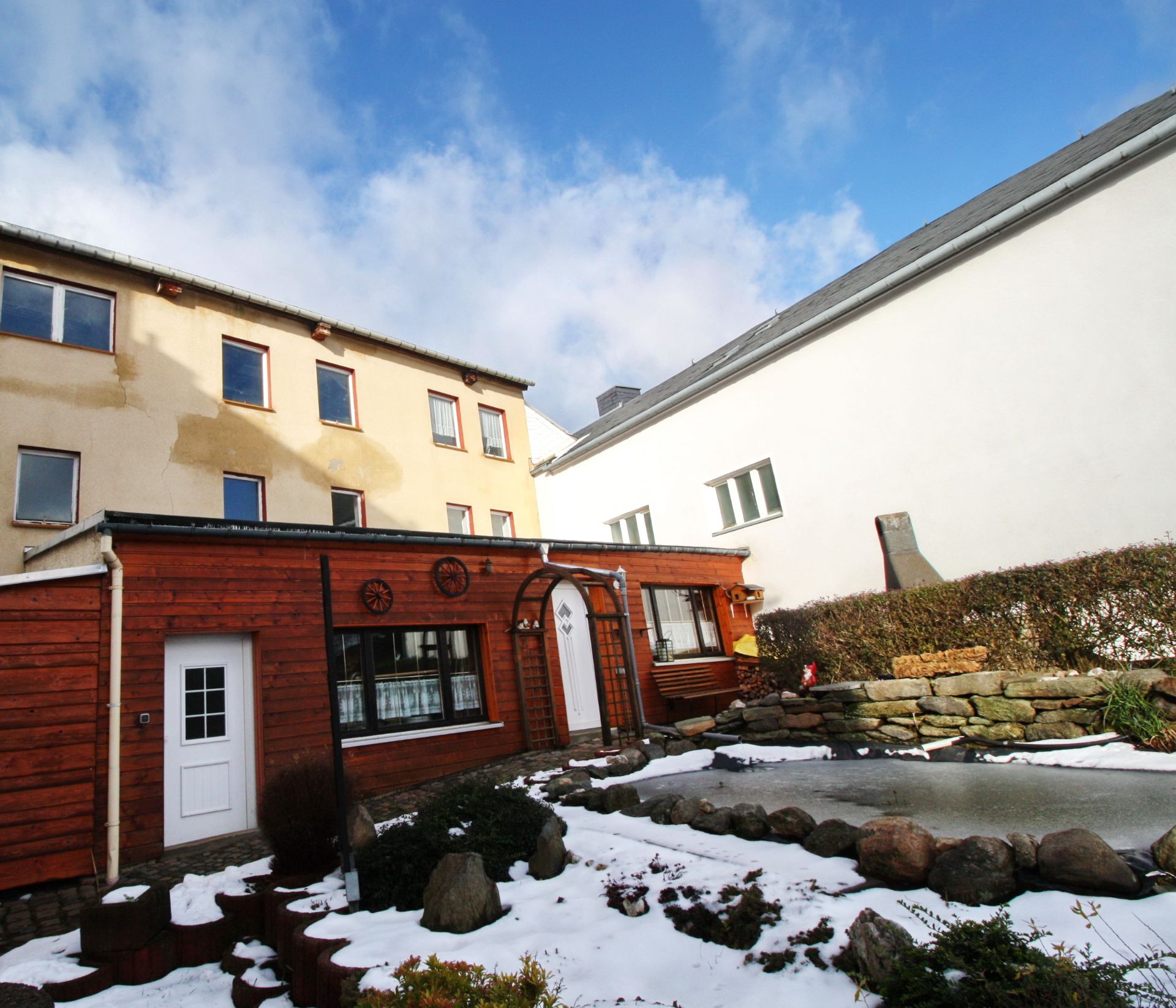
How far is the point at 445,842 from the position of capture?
4.28 metres

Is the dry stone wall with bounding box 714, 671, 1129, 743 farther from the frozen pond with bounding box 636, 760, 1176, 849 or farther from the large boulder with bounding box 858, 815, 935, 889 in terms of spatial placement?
the large boulder with bounding box 858, 815, 935, 889

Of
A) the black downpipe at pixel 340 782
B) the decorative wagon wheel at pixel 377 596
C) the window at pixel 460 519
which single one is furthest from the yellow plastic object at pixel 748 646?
the black downpipe at pixel 340 782

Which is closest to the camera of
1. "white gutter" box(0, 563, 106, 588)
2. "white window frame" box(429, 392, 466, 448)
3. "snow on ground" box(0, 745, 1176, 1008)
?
"snow on ground" box(0, 745, 1176, 1008)

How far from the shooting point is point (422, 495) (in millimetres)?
15188

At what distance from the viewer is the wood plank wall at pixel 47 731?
5.84 m

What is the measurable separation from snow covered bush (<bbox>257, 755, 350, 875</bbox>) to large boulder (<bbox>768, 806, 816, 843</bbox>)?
9.08ft

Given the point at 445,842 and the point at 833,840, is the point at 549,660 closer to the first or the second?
the point at 445,842

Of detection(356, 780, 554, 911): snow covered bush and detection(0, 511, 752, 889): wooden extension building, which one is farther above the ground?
detection(0, 511, 752, 889): wooden extension building

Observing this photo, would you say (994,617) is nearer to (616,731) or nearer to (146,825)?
(616,731)

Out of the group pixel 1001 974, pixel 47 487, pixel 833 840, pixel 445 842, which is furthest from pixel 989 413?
pixel 47 487

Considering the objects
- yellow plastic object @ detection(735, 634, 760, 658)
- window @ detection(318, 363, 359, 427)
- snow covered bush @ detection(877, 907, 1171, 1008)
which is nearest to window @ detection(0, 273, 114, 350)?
window @ detection(318, 363, 359, 427)

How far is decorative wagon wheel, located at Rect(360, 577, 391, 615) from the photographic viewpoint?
342 inches

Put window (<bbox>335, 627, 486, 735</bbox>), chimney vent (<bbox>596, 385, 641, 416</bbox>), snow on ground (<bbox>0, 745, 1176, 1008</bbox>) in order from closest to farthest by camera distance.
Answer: snow on ground (<bbox>0, 745, 1176, 1008</bbox>) < window (<bbox>335, 627, 486, 735</bbox>) < chimney vent (<bbox>596, 385, 641, 416</bbox>)

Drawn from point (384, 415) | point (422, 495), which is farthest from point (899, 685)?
point (384, 415)
